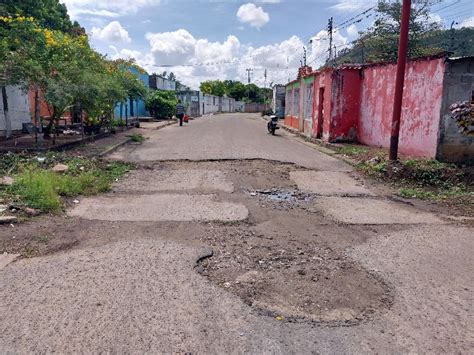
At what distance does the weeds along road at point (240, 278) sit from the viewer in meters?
3.03

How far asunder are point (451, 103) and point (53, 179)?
932 centimetres

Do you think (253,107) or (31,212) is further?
(253,107)

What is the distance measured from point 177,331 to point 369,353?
1391 millimetres

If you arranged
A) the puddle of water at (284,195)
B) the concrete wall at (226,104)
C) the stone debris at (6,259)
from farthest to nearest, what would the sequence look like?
1. the concrete wall at (226,104)
2. the puddle of water at (284,195)
3. the stone debris at (6,259)

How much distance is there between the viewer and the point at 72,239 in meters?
5.12

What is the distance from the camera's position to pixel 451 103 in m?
10.2

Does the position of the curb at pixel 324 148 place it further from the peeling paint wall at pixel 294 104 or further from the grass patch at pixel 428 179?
the peeling paint wall at pixel 294 104

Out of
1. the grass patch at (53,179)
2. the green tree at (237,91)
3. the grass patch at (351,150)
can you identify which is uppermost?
the green tree at (237,91)

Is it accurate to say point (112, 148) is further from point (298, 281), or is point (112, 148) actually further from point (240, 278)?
point (298, 281)

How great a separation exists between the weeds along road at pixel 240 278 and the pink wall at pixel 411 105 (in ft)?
15.1

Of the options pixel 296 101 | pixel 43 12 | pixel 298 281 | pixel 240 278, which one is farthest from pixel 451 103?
pixel 43 12

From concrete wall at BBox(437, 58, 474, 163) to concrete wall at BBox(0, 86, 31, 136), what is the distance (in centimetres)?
1463

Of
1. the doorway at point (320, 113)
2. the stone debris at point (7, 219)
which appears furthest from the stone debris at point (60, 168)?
the doorway at point (320, 113)

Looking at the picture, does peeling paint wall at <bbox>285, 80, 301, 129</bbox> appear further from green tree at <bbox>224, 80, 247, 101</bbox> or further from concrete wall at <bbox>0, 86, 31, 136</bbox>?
green tree at <bbox>224, 80, 247, 101</bbox>
